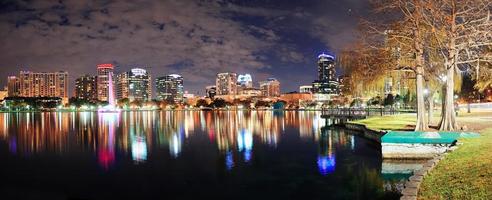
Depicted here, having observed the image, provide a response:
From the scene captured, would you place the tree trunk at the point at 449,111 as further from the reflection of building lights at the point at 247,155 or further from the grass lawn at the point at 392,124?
the reflection of building lights at the point at 247,155

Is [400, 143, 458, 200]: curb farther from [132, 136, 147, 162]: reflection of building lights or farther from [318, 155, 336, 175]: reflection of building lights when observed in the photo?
[132, 136, 147, 162]: reflection of building lights

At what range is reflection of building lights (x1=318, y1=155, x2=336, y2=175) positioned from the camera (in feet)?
80.0

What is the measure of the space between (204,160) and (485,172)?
19.2 metres

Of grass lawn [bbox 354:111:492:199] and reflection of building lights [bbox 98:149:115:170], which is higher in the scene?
grass lawn [bbox 354:111:492:199]

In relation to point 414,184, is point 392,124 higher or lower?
higher

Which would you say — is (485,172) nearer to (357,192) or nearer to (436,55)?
(357,192)

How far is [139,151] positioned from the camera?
3484 centimetres

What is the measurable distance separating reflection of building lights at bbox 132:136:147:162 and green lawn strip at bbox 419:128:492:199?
20132 mm

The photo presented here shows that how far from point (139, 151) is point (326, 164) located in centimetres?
1559

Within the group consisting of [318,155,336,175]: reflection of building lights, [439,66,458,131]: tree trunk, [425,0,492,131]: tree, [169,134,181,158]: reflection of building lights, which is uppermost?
[425,0,492,131]: tree

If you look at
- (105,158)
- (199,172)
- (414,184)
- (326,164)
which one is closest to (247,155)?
(326,164)

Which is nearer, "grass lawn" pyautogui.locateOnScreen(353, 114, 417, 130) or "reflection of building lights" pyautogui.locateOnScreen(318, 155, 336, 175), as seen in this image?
"reflection of building lights" pyautogui.locateOnScreen(318, 155, 336, 175)

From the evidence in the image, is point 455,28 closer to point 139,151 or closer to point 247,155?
point 247,155

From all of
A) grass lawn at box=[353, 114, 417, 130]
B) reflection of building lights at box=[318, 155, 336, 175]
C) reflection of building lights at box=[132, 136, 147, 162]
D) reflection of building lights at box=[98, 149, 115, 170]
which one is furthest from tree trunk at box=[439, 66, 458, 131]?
reflection of building lights at box=[98, 149, 115, 170]
